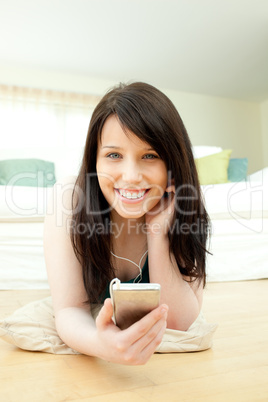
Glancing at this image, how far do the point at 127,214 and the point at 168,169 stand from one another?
0.16m

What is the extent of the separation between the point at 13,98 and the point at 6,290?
411 centimetres

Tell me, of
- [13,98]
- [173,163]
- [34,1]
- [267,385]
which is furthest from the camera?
[13,98]

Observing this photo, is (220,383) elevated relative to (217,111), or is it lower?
lower

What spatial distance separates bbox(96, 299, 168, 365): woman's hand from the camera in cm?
64

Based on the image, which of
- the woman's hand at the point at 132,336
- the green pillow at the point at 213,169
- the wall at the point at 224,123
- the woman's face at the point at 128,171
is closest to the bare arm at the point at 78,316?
the woman's hand at the point at 132,336

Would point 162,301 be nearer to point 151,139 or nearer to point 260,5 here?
point 151,139

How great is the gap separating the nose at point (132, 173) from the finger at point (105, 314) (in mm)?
358

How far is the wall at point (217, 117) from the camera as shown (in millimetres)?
5871

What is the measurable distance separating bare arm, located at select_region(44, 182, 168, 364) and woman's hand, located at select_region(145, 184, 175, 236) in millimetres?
229

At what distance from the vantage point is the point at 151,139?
913 mm

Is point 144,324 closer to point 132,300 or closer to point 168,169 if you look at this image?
point 132,300

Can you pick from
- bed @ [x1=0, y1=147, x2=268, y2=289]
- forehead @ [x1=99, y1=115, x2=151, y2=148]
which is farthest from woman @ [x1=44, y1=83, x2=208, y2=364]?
bed @ [x1=0, y1=147, x2=268, y2=289]

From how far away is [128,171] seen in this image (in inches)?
36.1

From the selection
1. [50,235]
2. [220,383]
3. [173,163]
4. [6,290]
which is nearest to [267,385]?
[220,383]
